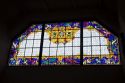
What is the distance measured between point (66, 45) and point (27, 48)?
3.98ft

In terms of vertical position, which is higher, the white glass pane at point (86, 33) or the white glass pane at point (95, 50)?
the white glass pane at point (86, 33)

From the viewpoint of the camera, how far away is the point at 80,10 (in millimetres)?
7965

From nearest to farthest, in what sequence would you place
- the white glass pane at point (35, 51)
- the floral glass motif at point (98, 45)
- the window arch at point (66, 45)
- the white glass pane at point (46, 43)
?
the floral glass motif at point (98, 45) < the window arch at point (66, 45) < the white glass pane at point (35, 51) < the white glass pane at point (46, 43)

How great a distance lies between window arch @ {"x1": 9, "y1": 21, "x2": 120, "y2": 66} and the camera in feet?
23.5

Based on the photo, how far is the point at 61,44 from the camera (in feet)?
24.9

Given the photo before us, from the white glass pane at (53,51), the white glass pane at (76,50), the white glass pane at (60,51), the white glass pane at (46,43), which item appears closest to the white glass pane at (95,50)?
the white glass pane at (76,50)

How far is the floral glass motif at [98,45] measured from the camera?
7.07 metres

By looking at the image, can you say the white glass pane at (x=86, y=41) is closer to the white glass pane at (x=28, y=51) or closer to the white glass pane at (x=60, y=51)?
the white glass pane at (x=60, y=51)

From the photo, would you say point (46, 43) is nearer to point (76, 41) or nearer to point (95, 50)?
point (76, 41)

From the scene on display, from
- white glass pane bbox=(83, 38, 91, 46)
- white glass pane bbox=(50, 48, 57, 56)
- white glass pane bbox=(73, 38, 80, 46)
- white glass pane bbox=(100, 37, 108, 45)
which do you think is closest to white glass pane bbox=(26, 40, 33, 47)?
white glass pane bbox=(50, 48, 57, 56)

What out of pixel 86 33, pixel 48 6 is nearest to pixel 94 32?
pixel 86 33
